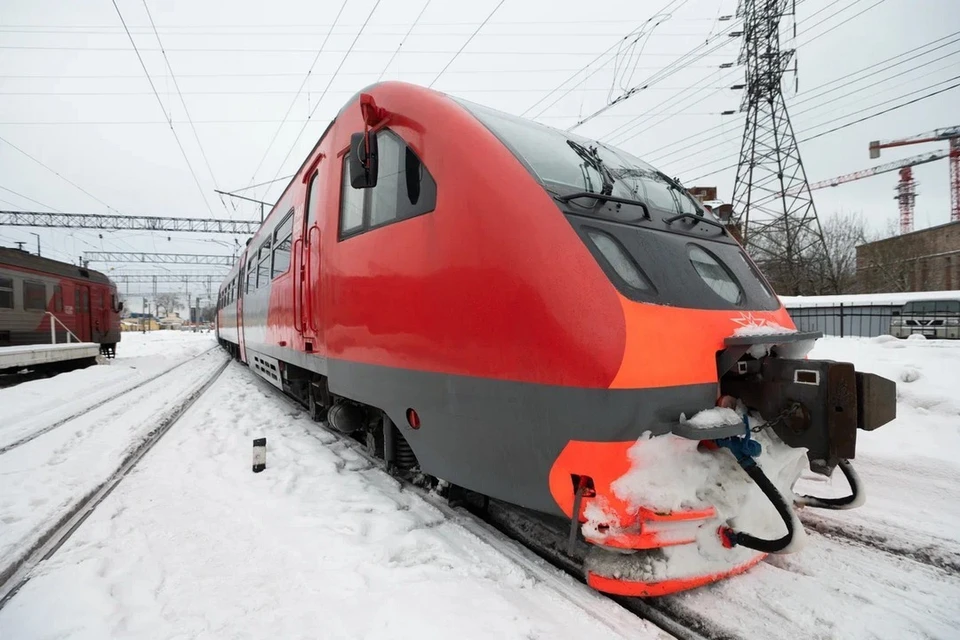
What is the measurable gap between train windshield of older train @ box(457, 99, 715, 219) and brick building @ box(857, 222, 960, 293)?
3158 centimetres

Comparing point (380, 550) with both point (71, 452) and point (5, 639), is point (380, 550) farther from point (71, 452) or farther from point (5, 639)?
point (71, 452)

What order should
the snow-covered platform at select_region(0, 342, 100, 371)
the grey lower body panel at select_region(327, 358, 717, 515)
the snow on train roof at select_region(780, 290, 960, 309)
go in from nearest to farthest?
the grey lower body panel at select_region(327, 358, 717, 515) < the snow-covered platform at select_region(0, 342, 100, 371) < the snow on train roof at select_region(780, 290, 960, 309)

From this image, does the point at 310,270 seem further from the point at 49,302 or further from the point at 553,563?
the point at 49,302

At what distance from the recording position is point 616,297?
2.01 meters

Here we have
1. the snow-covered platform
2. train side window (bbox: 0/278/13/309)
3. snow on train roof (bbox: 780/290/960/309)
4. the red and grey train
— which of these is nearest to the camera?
the snow-covered platform

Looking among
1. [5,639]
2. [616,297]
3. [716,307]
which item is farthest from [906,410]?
[5,639]

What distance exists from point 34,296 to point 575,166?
16826 mm

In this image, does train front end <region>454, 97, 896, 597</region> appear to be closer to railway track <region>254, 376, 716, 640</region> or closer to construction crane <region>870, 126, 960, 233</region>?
railway track <region>254, 376, 716, 640</region>

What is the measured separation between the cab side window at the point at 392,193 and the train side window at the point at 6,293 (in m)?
13.8

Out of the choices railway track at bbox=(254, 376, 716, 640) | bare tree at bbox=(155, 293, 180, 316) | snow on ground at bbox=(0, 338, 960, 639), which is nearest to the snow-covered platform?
snow on ground at bbox=(0, 338, 960, 639)

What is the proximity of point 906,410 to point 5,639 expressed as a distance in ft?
24.3

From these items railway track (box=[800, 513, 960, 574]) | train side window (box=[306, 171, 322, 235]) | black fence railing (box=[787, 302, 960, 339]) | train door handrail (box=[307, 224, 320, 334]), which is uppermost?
train side window (box=[306, 171, 322, 235])

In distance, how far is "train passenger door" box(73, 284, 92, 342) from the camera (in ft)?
51.8

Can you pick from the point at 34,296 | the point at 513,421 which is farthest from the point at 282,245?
the point at 34,296
